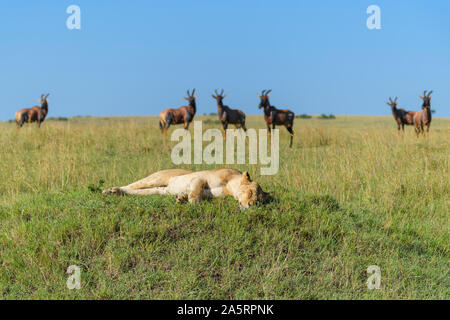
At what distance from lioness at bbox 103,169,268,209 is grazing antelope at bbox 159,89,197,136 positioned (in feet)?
44.9

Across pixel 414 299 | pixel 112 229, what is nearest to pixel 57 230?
pixel 112 229

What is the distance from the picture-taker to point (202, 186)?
237 inches

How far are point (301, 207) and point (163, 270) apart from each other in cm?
246

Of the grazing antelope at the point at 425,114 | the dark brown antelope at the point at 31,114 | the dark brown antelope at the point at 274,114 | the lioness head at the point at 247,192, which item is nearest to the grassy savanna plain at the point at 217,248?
the lioness head at the point at 247,192

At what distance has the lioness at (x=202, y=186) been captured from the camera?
5.72 metres

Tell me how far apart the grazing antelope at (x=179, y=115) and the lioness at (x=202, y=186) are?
13684 mm

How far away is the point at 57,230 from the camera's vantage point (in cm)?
546

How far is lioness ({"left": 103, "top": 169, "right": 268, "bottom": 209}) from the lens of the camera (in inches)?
225

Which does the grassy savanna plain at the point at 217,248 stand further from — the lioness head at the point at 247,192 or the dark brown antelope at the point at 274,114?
the dark brown antelope at the point at 274,114

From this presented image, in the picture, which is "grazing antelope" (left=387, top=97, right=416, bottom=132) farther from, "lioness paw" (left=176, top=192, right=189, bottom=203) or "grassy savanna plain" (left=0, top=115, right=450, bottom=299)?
"lioness paw" (left=176, top=192, right=189, bottom=203)

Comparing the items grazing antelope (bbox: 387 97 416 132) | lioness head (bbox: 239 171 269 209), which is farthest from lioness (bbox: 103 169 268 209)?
grazing antelope (bbox: 387 97 416 132)

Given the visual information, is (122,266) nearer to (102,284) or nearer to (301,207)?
(102,284)

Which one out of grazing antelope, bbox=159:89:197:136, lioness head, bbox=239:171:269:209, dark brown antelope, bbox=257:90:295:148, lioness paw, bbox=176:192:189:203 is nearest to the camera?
lioness head, bbox=239:171:269:209

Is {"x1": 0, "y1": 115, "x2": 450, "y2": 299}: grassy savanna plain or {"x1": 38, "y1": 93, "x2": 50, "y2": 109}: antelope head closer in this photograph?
{"x1": 0, "y1": 115, "x2": 450, "y2": 299}: grassy savanna plain
